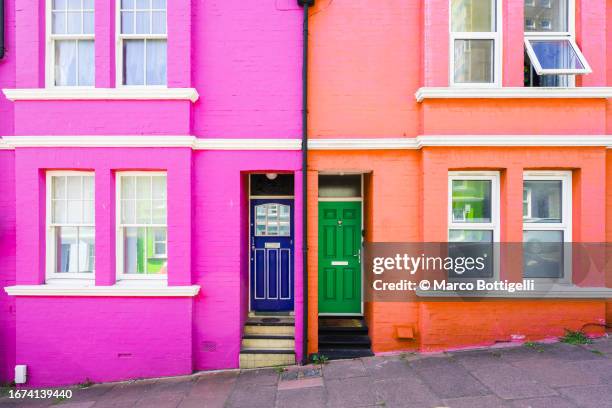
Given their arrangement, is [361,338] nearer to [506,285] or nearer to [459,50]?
[506,285]

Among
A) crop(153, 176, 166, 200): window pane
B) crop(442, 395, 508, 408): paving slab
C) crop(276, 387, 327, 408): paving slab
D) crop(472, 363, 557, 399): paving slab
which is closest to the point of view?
crop(442, 395, 508, 408): paving slab

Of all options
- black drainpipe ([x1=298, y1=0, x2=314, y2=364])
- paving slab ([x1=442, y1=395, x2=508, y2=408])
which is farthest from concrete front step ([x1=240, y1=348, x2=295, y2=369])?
paving slab ([x1=442, y1=395, x2=508, y2=408])

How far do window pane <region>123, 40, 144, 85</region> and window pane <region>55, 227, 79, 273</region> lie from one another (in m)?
2.62

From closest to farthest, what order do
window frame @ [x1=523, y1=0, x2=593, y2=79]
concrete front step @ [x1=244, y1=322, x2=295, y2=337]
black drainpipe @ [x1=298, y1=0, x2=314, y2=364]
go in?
window frame @ [x1=523, y1=0, x2=593, y2=79] → black drainpipe @ [x1=298, y1=0, x2=314, y2=364] → concrete front step @ [x1=244, y1=322, x2=295, y2=337]

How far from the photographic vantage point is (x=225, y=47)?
5.88m

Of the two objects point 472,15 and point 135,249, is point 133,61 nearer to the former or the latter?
point 135,249

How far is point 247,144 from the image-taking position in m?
5.79

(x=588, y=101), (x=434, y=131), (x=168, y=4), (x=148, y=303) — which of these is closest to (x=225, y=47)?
(x=168, y=4)

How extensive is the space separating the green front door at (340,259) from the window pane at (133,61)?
385 centimetres

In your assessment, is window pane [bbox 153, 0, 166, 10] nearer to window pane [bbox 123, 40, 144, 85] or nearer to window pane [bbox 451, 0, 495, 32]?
window pane [bbox 123, 40, 144, 85]

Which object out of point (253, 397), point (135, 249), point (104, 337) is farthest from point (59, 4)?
point (253, 397)

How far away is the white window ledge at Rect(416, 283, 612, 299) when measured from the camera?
5.57m

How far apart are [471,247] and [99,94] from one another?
6.36 m

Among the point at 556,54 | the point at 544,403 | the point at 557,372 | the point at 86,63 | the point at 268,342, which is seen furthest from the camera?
the point at 268,342
